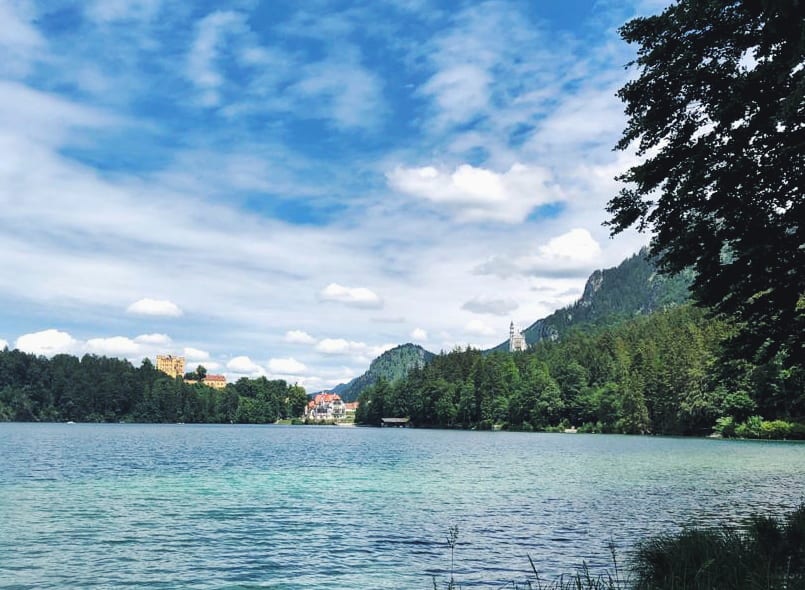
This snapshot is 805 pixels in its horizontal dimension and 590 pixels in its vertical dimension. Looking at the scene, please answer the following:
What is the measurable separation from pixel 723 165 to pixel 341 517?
23.5 metres

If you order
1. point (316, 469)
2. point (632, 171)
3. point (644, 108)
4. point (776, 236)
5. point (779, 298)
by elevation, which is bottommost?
point (316, 469)

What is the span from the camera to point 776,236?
17172 millimetres

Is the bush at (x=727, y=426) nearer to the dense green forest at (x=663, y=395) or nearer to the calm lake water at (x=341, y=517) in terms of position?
the dense green forest at (x=663, y=395)

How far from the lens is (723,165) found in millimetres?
17562

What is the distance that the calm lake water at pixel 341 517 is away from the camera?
2188 centimetres

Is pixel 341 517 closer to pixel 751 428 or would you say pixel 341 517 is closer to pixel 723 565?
pixel 723 565

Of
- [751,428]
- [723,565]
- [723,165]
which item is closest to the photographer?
[723,565]

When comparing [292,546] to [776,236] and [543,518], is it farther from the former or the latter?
[776,236]

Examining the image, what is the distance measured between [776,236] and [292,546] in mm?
19319

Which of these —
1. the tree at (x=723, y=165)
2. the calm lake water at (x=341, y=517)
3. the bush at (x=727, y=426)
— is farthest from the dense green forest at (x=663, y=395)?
the tree at (x=723, y=165)

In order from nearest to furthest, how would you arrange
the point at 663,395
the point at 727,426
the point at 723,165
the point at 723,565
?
the point at 723,565 → the point at 723,165 → the point at 727,426 → the point at 663,395

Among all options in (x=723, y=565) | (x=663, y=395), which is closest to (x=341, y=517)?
(x=723, y=565)

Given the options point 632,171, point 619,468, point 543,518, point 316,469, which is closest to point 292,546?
point 543,518

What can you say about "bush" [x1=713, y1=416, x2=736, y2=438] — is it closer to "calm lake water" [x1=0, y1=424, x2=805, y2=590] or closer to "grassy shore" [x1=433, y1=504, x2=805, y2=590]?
"calm lake water" [x1=0, y1=424, x2=805, y2=590]
